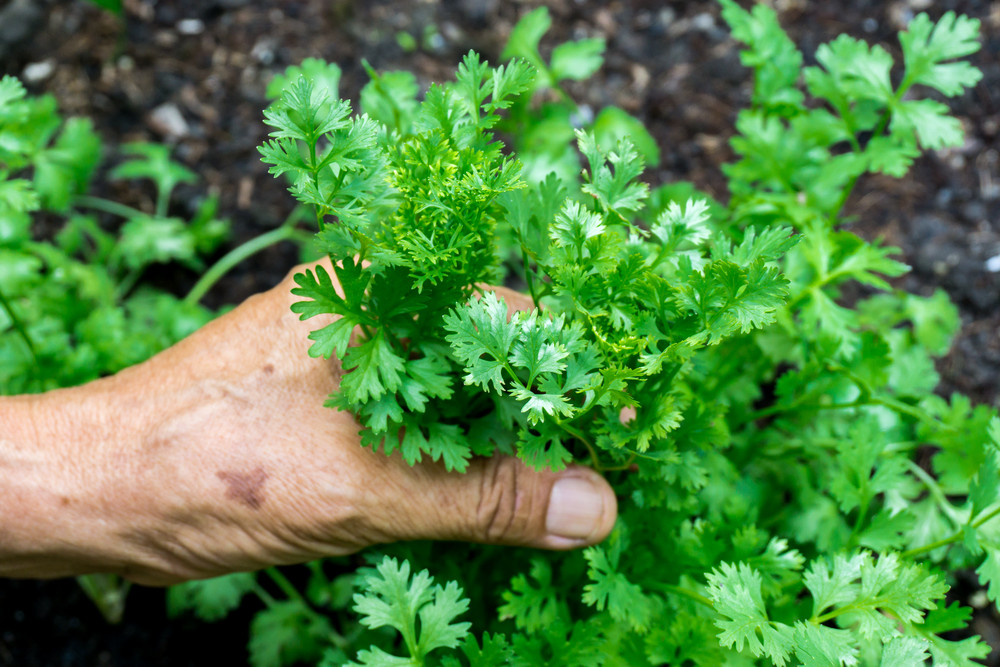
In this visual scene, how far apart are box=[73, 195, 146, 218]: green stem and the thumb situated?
Result: 1889 mm

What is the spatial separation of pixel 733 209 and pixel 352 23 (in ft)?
5.78

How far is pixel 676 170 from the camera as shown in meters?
2.77

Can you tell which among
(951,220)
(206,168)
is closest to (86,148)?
(206,168)

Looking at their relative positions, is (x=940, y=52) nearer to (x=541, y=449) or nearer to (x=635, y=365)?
(x=635, y=365)

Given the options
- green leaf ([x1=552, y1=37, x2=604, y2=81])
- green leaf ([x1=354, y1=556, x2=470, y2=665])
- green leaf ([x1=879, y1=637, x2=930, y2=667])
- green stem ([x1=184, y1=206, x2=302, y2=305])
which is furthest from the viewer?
green stem ([x1=184, y1=206, x2=302, y2=305])

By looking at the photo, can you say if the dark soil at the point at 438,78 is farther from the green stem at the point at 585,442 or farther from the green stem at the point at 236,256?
the green stem at the point at 585,442

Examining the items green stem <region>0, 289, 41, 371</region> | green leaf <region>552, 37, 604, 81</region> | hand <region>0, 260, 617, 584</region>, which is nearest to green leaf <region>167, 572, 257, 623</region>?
hand <region>0, 260, 617, 584</region>

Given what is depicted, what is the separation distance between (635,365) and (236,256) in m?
1.81

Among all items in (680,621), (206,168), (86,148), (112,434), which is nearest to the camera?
(680,621)

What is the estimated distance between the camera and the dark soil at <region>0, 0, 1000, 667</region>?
8.59ft

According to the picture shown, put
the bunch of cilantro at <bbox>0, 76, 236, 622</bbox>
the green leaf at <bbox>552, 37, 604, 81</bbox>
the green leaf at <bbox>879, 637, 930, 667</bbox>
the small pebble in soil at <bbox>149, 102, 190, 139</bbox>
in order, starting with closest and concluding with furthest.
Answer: the green leaf at <bbox>879, 637, 930, 667</bbox> → the bunch of cilantro at <bbox>0, 76, 236, 622</bbox> → the green leaf at <bbox>552, 37, 604, 81</bbox> → the small pebble in soil at <bbox>149, 102, 190, 139</bbox>

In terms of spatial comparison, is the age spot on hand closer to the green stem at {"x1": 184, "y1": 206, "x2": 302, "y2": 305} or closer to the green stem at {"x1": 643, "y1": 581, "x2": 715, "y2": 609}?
the green stem at {"x1": 643, "y1": 581, "x2": 715, "y2": 609}

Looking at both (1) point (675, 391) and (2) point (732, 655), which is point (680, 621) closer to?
(2) point (732, 655)

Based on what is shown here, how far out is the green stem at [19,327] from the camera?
164cm
